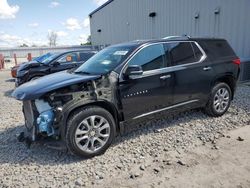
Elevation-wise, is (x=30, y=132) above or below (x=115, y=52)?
below

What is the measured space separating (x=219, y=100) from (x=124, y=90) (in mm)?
2335

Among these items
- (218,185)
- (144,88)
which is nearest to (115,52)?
(144,88)

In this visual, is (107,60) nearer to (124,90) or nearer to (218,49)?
(124,90)

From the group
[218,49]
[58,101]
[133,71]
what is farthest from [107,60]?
[218,49]

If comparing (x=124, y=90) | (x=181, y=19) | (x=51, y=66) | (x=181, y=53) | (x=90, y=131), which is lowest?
→ (x=90, y=131)

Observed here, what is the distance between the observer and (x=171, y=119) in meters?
4.88

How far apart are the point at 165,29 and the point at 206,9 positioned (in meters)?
3.78

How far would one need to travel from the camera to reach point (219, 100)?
16.1ft

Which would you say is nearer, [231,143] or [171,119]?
[231,143]

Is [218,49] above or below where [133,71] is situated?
above

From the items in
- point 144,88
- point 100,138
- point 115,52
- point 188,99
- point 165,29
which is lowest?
point 100,138

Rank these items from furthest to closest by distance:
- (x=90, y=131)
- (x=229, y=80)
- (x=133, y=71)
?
(x=229, y=80)
(x=133, y=71)
(x=90, y=131)

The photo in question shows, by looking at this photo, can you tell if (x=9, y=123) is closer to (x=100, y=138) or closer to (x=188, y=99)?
(x=100, y=138)

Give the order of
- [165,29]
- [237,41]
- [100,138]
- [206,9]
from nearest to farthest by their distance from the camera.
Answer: [100,138] → [237,41] → [206,9] → [165,29]
